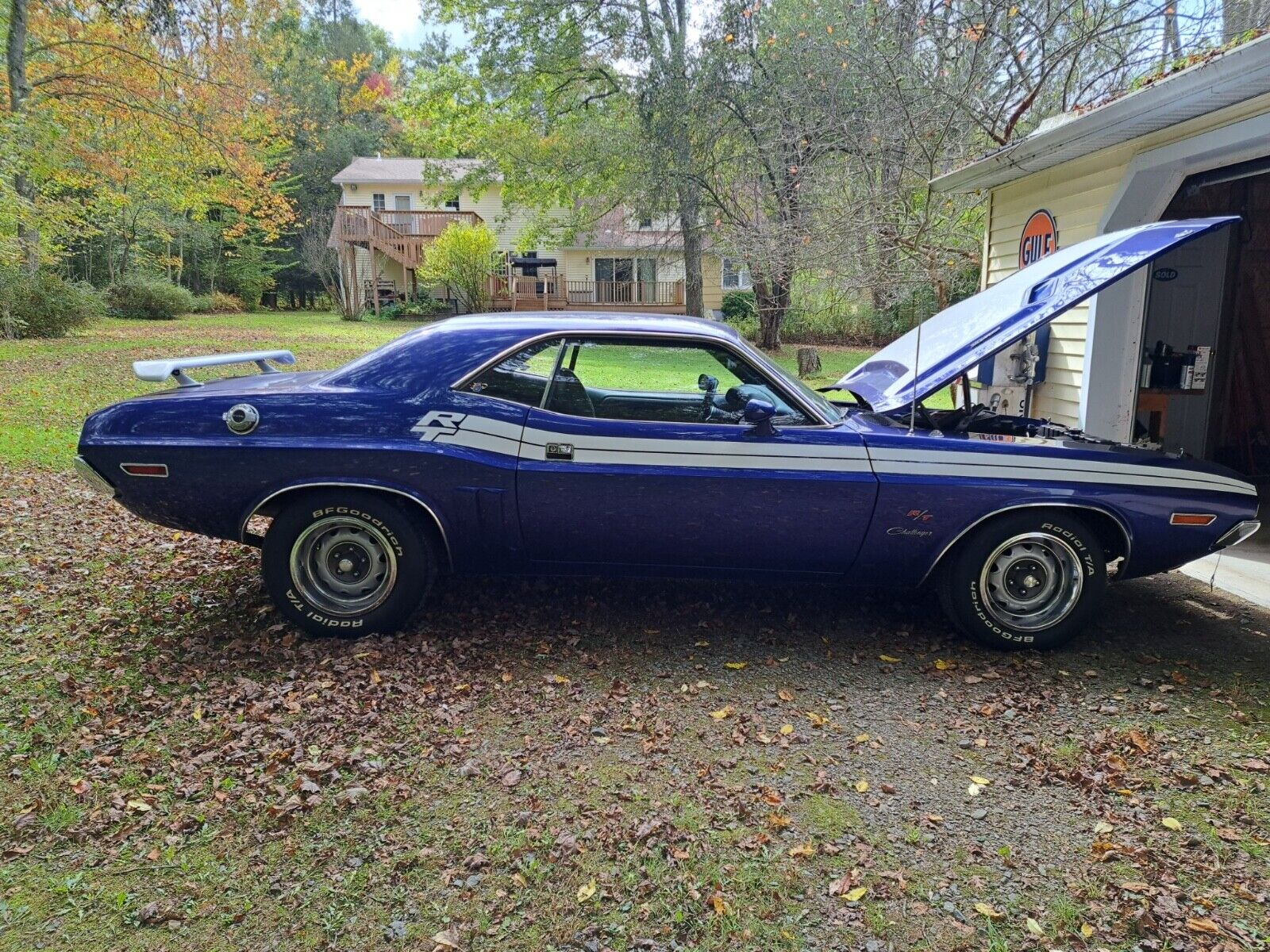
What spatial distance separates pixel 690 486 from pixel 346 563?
5.76 feet

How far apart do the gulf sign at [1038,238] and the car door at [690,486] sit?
4190 mm

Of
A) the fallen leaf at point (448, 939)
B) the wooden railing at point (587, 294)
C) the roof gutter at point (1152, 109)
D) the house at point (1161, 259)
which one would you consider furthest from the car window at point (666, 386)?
the wooden railing at point (587, 294)

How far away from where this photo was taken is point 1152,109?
523 cm

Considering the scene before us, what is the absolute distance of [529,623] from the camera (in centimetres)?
449

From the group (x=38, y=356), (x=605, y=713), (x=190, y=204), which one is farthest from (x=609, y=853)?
(x=190, y=204)

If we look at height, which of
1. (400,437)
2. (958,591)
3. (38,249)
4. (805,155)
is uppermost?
(805,155)

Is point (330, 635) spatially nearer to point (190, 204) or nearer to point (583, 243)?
point (190, 204)

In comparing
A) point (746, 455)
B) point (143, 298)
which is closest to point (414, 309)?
point (143, 298)

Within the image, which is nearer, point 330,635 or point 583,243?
point 330,635

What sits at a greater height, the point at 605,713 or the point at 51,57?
the point at 51,57

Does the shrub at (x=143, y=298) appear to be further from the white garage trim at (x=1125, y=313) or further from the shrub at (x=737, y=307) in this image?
the white garage trim at (x=1125, y=313)

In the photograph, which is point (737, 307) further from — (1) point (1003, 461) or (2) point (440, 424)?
(2) point (440, 424)

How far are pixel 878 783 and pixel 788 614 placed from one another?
159 cm

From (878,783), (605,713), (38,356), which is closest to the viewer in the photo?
(878,783)
